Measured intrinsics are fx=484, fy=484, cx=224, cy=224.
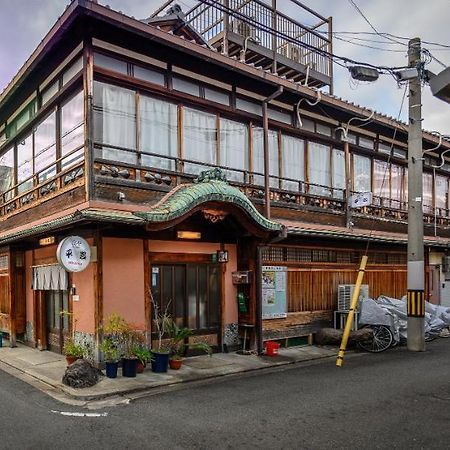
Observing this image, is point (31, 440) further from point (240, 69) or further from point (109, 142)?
point (240, 69)

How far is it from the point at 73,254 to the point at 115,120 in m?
3.50

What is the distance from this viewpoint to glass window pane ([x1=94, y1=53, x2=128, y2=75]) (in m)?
11.0

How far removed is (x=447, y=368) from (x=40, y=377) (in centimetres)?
885

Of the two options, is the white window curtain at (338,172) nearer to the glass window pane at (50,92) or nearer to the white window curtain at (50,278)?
the glass window pane at (50,92)

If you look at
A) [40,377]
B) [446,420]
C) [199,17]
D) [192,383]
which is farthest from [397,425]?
[199,17]

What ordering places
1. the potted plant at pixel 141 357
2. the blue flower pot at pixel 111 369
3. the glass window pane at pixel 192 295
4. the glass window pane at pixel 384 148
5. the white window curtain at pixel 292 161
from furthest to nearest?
the glass window pane at pixel 384 148 → the white window curtain at pixel 292 161 → the glass window pane at pixel 192 295 → the potted plant at pixel 141 357 → the blue flower pot at pixel 111 369

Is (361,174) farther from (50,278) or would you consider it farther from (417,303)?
(50,278)

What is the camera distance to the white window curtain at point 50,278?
38.6 feet

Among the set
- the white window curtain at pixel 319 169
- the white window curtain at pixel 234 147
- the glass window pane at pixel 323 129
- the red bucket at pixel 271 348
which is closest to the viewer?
the red bucket at pixel 271 348

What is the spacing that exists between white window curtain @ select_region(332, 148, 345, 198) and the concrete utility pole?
2.83 metres

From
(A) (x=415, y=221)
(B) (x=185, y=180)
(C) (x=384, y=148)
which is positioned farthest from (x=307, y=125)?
(B) (x=185, y=180)

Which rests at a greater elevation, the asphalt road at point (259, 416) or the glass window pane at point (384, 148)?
the glass window pane at point (384, 148)

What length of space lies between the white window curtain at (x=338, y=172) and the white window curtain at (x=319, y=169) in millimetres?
256

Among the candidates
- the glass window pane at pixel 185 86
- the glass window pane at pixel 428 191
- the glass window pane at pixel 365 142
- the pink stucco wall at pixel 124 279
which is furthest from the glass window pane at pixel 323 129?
the pink stucco wall at pixel 124 279
